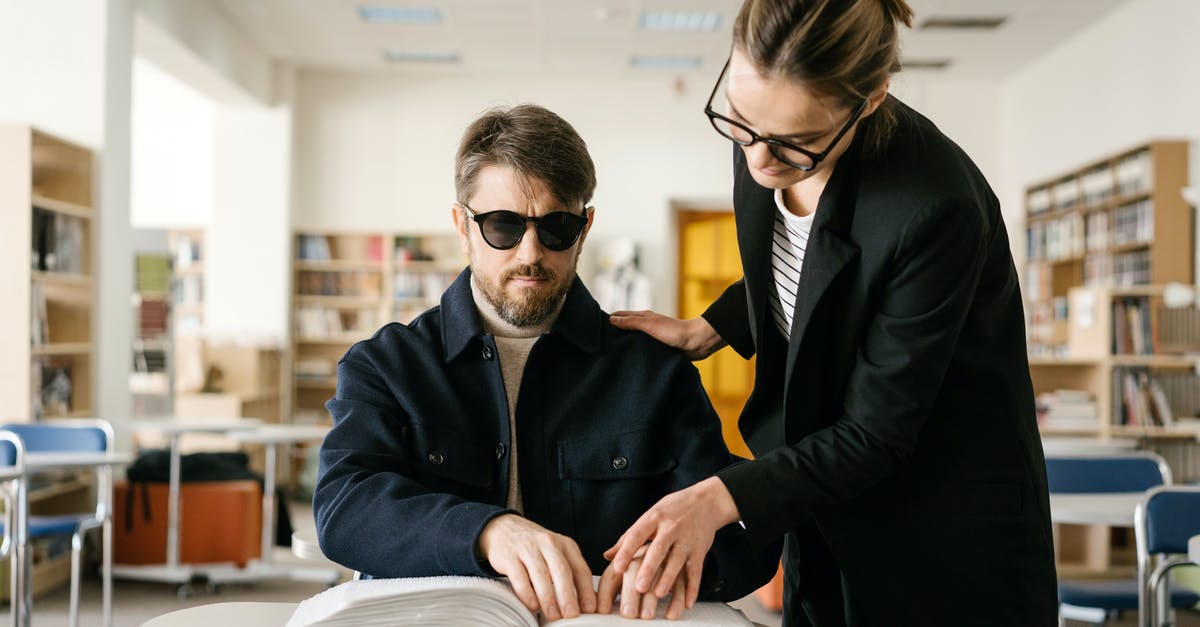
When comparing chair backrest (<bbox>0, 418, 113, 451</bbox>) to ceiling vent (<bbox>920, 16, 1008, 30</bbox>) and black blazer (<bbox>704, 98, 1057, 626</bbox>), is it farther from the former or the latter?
ceiling vent (<bbox>920, 16, 1008, 30</bbox>)

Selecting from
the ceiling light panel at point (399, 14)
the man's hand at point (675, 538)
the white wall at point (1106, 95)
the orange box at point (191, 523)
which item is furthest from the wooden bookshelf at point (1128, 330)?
the ceiling light panel at point (399, 14)

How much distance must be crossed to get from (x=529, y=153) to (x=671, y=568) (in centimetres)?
67

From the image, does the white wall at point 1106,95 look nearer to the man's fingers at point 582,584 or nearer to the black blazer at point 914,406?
the black blazer at point 914,406

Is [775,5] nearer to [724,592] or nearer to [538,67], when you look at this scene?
[724,592]

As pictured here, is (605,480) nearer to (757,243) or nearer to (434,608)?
(757,243)

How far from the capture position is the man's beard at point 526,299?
1504 mm

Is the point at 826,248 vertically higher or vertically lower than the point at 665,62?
lower

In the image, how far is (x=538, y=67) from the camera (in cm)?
998

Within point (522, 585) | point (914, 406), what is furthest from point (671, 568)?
point (914, 406)

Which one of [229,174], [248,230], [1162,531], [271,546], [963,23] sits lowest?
[271,546]

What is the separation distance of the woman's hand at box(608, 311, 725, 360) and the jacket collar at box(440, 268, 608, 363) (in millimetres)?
40

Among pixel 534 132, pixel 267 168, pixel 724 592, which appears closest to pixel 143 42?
pixel 267 168

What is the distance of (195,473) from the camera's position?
5.82 meters

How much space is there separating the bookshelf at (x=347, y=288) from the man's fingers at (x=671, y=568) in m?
8.93
